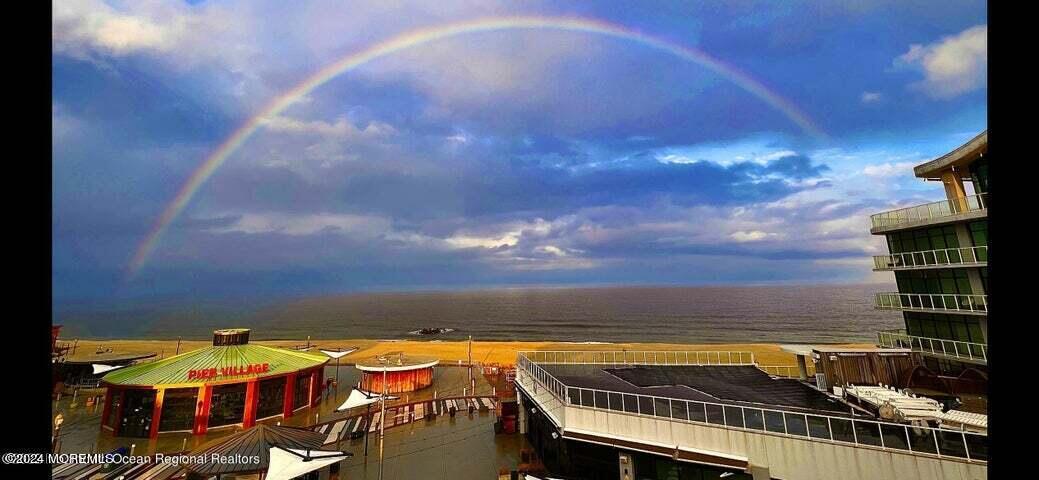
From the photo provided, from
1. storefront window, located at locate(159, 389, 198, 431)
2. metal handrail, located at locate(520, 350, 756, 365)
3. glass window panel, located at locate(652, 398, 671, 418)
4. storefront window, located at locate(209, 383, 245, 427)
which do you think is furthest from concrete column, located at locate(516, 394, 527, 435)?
storefront window, located at locate(159, 389, 198, 431)

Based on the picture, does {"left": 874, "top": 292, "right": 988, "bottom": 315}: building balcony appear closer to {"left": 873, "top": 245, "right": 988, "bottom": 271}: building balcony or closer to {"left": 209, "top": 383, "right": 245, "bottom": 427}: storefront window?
{"left": 873, "top": 245, "right": 988, "bottom": 271}: building balcony

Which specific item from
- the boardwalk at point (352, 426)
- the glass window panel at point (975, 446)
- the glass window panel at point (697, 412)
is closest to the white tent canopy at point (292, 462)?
the boardwalk at point (352, 426)

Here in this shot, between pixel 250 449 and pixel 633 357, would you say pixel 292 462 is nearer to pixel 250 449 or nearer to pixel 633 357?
pixel 250 449

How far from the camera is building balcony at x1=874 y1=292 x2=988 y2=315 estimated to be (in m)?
20.3

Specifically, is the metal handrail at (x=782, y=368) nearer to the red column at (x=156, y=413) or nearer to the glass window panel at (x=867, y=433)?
the glass window panel at (x=867, y=433)

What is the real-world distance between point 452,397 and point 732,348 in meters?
44.3

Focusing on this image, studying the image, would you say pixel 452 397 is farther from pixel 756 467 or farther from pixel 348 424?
pixel 756 467

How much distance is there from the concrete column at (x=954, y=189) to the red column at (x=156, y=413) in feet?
140
